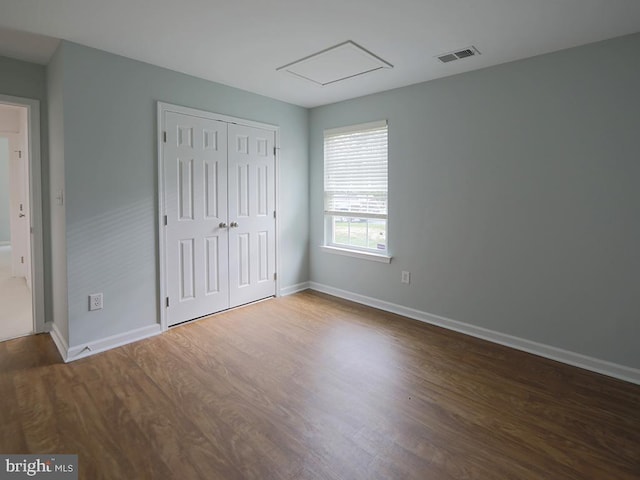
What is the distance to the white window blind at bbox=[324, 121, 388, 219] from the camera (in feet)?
12.9

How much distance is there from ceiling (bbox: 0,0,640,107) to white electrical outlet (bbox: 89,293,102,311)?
1949 millimetres

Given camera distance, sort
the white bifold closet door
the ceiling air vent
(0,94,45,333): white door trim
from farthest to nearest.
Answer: the white bifold closet door → (0,94,45,333): white door trim → the ceiling air vent

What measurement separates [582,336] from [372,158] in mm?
2537

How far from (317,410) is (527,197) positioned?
2342 mm

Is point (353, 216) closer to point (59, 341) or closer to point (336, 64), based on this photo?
point (336, 64)

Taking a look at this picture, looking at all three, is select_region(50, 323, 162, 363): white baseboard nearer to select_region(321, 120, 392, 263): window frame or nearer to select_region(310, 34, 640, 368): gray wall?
select_region(321, 120, 392, 263): window frame

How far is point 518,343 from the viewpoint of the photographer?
9.91ft

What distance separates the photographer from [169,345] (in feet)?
9.95

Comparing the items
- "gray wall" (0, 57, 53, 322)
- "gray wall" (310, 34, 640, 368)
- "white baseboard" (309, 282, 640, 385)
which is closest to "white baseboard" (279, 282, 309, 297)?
A: "white baseboard" (309, 282, 640, 385)

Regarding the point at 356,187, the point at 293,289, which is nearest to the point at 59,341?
the point at 293,289

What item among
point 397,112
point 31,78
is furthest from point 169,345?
point 397,112

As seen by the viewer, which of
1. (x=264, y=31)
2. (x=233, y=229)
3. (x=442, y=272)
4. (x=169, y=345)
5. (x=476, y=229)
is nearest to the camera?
(x=264, y=31)

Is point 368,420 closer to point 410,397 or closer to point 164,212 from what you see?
point 410,397

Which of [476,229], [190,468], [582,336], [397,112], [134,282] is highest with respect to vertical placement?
[397,112]
